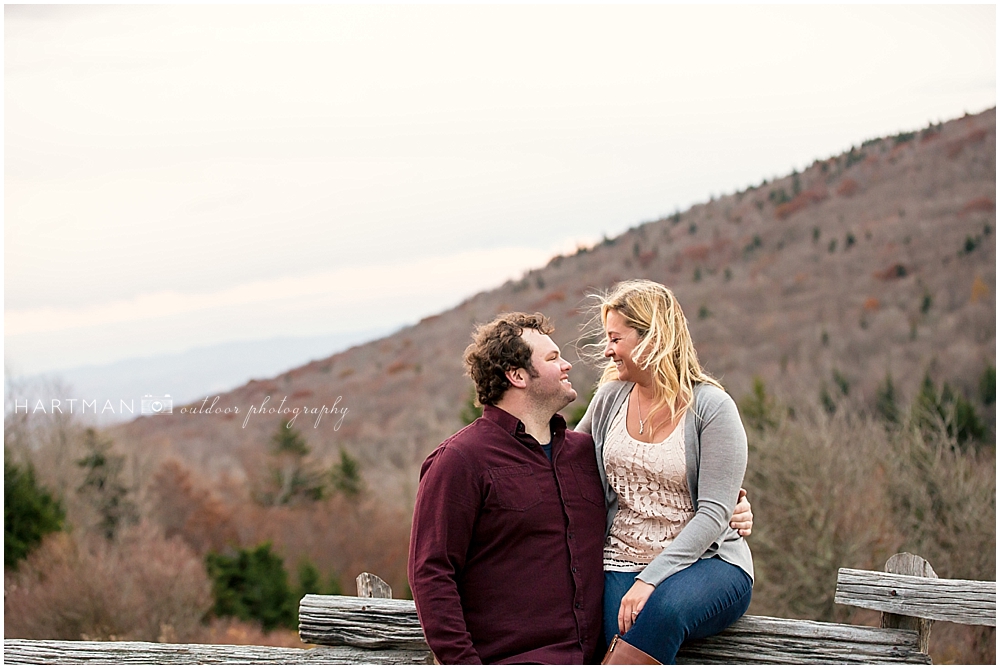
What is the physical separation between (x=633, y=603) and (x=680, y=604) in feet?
0.56

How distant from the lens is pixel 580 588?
11.6 ft

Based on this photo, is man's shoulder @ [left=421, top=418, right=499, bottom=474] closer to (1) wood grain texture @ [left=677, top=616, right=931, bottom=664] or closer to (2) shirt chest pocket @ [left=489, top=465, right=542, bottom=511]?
(2) shirt chest pocket @ [left=489, top=465, right=542, bottom=511]

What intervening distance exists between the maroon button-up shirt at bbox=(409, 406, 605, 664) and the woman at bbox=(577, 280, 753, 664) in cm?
16

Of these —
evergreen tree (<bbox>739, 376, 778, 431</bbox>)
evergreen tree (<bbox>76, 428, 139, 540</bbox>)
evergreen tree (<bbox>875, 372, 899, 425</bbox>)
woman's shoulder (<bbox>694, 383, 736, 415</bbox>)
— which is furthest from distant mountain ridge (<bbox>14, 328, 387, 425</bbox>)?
evergreen tree (<bbox>875, 372, 899, 425</bbox>)

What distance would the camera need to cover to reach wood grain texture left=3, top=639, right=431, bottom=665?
4.23 meters

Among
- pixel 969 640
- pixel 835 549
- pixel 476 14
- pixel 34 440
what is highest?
pixel 476 14

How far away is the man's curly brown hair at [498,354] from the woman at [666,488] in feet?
1.05

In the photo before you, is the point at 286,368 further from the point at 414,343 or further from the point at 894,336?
the point at 894,336

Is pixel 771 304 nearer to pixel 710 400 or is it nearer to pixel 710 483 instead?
pixel 710 400

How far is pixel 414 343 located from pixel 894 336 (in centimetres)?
3331

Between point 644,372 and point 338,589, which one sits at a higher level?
point 644,372

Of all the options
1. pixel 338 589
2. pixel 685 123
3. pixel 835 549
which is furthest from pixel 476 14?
pixel 685 123

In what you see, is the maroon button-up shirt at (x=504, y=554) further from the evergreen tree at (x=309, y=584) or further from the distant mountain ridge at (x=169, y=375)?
the evergreen tree at (x=309, y=584)

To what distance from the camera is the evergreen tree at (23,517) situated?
2322cm
